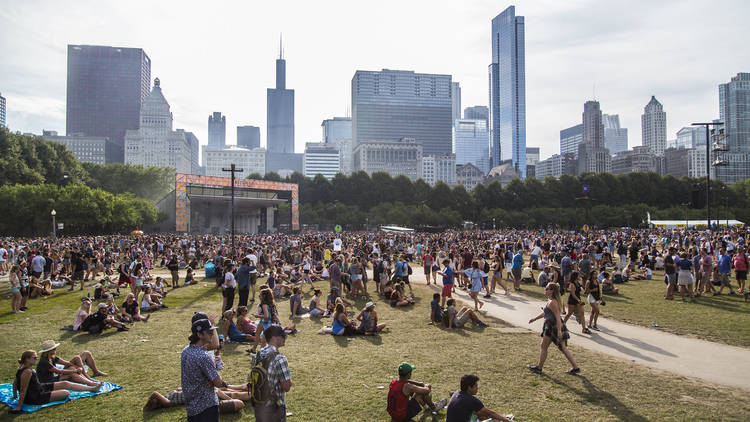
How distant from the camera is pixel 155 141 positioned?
6890 inches

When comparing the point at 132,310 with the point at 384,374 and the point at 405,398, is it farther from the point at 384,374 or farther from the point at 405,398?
the point at 405,398

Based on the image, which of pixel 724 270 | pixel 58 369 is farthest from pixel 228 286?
pixel 724 270

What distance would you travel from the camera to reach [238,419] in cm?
598

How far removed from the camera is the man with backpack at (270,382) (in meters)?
4.25

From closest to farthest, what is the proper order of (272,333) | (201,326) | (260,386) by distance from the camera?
(201,326)
(260,386)
(272,333)

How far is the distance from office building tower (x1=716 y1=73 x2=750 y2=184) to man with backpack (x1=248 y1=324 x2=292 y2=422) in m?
149

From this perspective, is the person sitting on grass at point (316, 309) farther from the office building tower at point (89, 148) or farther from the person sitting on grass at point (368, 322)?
the office building tower at point (89, 148)

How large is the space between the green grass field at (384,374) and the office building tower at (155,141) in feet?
585

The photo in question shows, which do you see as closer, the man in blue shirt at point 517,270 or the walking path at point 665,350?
the walking path at point 665,350

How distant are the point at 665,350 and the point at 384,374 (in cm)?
624

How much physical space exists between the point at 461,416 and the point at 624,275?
57.5 ft

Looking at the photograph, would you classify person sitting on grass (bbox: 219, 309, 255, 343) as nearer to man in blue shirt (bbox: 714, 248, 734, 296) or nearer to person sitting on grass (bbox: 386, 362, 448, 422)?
person sitting on grass (bbox: 386, 362, 448, 422)

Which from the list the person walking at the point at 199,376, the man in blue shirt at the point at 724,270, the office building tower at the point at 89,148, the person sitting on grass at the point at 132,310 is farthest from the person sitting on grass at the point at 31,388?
the office building tower at the point at 89,148

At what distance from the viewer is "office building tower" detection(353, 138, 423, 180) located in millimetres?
174375
